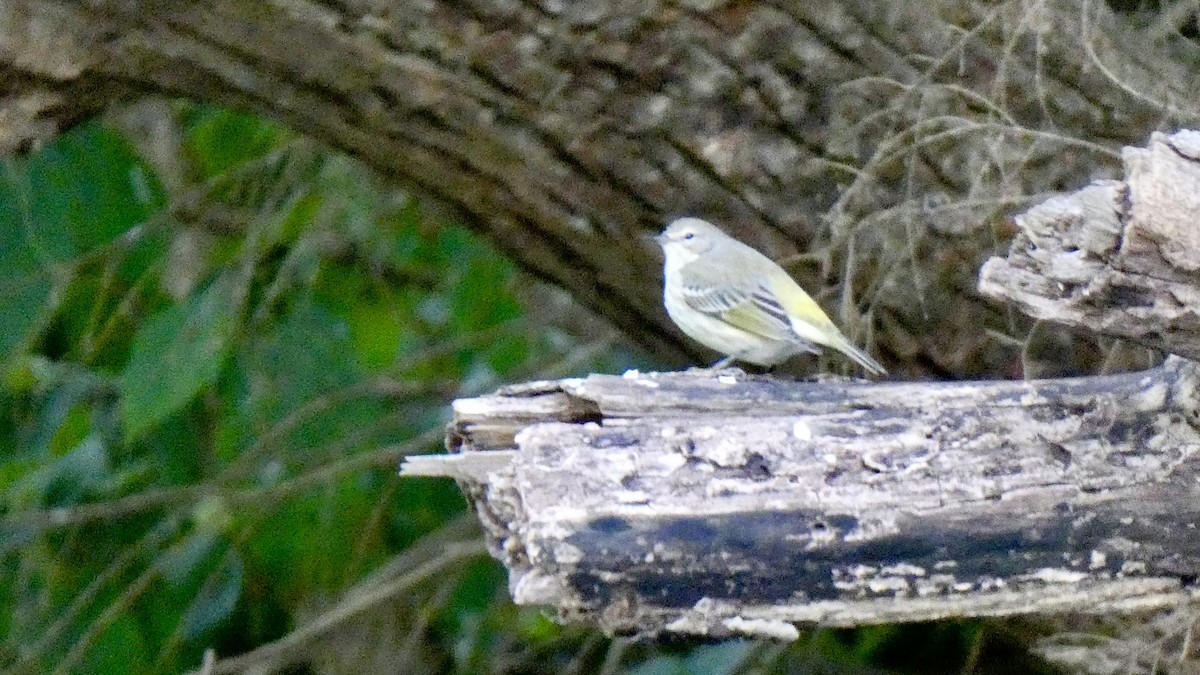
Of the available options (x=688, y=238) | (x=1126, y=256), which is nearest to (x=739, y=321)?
(x=688, y=238)

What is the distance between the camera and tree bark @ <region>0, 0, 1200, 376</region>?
327 centimetres

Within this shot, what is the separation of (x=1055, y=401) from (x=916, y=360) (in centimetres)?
160

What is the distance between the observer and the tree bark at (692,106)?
10.7 feet

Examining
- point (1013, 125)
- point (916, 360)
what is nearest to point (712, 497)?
point (1013, 125)

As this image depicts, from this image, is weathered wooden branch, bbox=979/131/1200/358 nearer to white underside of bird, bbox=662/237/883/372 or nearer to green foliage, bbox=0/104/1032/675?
white underside of bird, bbox=662/237/883/372

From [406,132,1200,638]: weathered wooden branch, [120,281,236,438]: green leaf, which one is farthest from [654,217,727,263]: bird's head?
[406,132,1200,638]: weathered wooden branch

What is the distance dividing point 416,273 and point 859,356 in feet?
6.70

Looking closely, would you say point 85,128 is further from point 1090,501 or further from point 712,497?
point 1090,501

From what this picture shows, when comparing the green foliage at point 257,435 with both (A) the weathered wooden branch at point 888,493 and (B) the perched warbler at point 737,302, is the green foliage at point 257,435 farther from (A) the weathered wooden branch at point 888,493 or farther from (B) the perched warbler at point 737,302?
(A) the weathered wooden branch at point 888,493

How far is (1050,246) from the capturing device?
2021 millimetres

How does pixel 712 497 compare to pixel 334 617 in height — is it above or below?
above

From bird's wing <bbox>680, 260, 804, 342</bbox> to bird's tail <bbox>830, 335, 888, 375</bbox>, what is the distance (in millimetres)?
235

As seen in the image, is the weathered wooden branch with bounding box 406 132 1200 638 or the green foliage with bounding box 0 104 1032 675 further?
the green foliage with bounding box 0 104 1032 675

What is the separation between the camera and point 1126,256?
6.35ft
